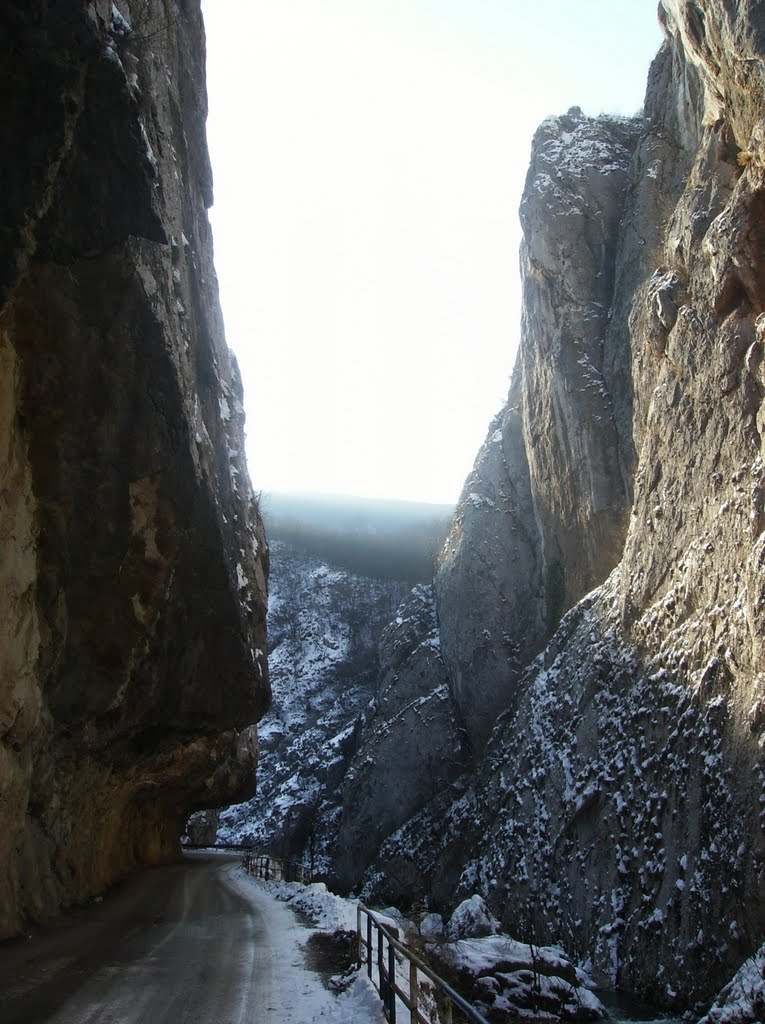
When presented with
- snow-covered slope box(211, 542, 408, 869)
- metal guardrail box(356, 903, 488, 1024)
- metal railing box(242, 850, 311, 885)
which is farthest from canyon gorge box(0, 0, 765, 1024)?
snow-covered slope box(211, 542, 408, 869)

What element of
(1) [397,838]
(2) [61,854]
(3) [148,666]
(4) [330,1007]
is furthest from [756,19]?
(1) [397,838]

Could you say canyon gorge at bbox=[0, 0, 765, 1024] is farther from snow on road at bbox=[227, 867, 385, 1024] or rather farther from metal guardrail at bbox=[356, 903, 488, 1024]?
metal guardrail at bbox=[356, 903, 488, 1024]

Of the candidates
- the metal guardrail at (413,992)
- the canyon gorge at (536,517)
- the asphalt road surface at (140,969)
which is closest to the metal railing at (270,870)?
the canyon gorge at (536,517)

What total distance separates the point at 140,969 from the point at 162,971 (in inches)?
11.9

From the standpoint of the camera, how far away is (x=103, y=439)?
11.6 m

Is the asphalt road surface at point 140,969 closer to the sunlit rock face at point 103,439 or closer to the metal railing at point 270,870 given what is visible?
the sunlit rock face at point 103,439

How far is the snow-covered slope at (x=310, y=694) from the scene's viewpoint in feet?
164

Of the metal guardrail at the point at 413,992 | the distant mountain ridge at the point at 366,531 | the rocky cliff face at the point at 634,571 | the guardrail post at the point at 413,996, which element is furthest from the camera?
the distant mountain ridge at the point at 366,531

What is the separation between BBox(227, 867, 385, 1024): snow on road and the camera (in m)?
7.38

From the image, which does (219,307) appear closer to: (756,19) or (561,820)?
(756,19)

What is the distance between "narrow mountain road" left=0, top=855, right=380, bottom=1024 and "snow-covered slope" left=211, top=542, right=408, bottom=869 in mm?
28622

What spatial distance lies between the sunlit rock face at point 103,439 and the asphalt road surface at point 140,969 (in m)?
1.23

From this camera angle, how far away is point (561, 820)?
71.3 feet

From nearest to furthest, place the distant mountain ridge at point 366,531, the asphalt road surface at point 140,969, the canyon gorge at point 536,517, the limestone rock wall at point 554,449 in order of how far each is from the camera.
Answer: the asphalt road surface at point 140,969
the canyon gorge at point 536,517
the limestone rock wall at point 554,449
the distant mountain ridge at point 366,531
